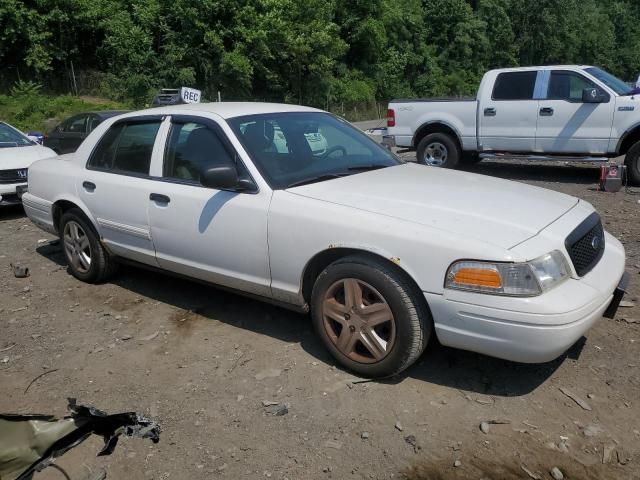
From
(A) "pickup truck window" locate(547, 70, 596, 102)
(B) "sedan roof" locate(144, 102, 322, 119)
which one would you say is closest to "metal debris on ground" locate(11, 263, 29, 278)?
(B) "sedan roof" locate(144, 102, 322, 119)

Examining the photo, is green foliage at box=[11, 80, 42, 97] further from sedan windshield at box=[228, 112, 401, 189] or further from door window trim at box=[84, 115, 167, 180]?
sedan windshield at box=[228, 112, 401, 189]

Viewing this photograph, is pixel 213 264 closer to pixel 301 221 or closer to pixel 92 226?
pixel 301 221

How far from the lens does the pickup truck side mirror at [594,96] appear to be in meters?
9.30

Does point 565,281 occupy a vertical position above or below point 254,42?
below

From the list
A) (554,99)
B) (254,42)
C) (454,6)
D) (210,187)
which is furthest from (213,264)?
(454,6)

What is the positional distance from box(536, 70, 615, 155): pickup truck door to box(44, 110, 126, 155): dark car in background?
8.04 metres

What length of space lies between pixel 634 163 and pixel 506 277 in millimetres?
7369

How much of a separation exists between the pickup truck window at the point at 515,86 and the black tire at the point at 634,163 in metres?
1.79

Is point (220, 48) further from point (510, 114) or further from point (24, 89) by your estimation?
point (510, 114)

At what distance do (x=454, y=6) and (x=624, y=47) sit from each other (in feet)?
87.9

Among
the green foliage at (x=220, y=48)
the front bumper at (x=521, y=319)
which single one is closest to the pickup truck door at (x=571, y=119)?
the front bumper at (x=521, y=319)

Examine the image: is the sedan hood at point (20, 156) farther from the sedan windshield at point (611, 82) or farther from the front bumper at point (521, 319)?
the sedan windshield at point (611, 82)

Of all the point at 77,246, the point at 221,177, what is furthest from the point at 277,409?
the point at 77,246

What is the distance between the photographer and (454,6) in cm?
4416
